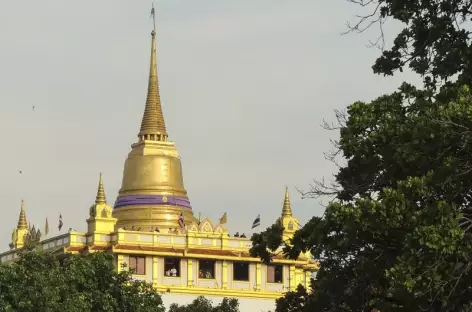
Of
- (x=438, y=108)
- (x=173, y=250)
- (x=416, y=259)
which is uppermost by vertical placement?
(x=173, y=250)

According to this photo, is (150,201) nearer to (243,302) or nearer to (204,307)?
(243,302)

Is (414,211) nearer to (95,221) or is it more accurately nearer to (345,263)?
(345,263)

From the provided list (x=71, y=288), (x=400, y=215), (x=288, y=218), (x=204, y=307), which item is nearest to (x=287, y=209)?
(x=288, y=218)

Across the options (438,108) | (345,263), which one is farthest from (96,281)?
(438,108)

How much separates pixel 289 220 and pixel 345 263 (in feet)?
229

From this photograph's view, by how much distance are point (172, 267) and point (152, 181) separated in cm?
1272

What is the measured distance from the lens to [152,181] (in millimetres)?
113688

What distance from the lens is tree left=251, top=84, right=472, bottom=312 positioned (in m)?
32.6

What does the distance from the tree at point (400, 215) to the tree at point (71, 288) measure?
845 inches

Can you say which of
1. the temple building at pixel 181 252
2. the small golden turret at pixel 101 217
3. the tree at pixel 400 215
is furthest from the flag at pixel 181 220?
the tree at pixel 400 215

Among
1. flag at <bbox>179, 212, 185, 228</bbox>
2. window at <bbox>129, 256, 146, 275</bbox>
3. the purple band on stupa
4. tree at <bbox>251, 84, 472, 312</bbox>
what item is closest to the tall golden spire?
the purple band on stupa

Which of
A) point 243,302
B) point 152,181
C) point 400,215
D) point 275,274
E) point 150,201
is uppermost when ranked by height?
point 152,181

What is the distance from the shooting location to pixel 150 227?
4262 inches

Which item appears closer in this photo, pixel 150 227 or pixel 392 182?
pixel 392 182
